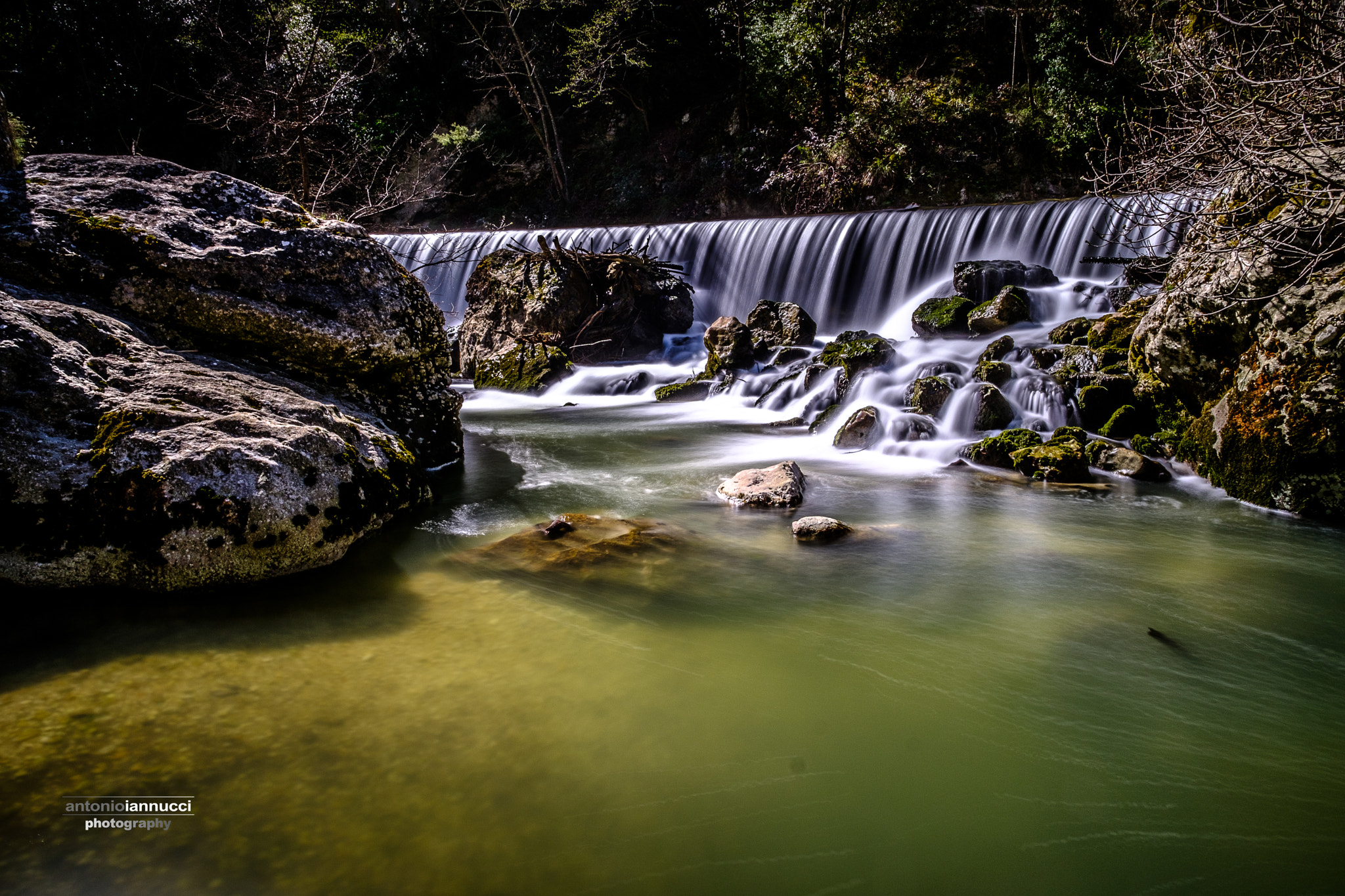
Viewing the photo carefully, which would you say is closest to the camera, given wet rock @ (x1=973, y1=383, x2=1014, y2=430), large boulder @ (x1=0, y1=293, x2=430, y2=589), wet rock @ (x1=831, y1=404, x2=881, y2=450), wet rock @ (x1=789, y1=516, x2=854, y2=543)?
large boulder @ (x1=0, y1=293, x2=430, y2=589)

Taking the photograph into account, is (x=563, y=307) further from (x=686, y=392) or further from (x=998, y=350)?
(x=998, y=350)

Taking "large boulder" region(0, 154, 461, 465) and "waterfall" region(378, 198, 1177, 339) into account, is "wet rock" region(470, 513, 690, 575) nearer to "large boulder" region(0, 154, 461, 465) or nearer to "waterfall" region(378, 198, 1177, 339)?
"large boulder" region(0, 154, 461, 465)

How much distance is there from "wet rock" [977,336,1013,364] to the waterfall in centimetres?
365

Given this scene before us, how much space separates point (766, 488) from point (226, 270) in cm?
399

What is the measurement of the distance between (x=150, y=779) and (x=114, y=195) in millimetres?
4062

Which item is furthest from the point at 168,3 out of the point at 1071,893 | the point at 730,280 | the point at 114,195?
the point at 1071,893

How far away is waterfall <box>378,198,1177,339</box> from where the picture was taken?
12.4 m

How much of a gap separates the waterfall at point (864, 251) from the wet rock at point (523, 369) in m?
1.96

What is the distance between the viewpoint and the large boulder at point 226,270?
4238 millimetres

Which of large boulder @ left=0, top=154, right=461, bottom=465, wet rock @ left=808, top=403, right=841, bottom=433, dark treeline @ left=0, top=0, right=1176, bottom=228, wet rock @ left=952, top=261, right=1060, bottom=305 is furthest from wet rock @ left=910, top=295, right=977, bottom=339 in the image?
large boulder @ left=0, top=154, right=461, bottom=465

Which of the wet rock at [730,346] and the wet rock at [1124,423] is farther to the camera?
the wet rock at [730,346]

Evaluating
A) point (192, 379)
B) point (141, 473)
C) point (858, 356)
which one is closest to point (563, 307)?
point (858, 356)

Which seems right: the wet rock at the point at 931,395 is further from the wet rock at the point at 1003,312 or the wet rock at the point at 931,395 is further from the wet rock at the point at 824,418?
the wet rock at the point at 1003,312

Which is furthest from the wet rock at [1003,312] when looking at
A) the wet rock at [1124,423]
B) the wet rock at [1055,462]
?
the wet rock at [1055,462]
